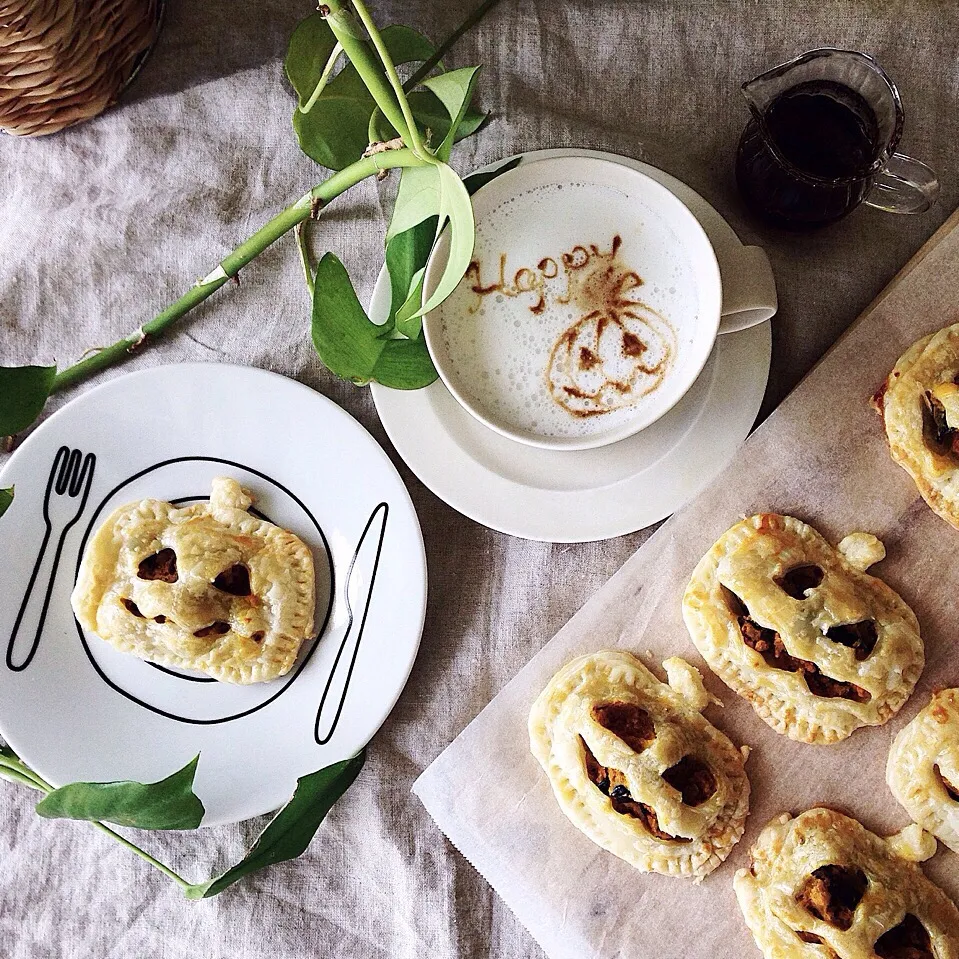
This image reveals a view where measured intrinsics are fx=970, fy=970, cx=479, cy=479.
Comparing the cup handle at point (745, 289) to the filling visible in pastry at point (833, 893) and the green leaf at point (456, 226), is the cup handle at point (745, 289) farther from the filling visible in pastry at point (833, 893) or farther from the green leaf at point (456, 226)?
the filling visible in pastry at point (833, 893)

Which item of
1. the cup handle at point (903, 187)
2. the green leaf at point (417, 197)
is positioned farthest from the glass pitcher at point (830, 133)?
the green leaf at point (417, 197)

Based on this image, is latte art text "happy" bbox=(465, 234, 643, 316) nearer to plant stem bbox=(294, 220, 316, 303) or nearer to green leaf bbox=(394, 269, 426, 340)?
green leaf bbox=(394, 269, 426, 340)

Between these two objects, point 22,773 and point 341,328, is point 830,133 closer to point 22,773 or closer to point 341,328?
point 341,328

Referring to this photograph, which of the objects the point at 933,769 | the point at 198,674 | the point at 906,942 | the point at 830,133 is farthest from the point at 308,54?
the point at 906,942

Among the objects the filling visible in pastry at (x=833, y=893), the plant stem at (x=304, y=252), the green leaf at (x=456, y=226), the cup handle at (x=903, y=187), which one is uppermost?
the green leaf at (x=456, y=226)

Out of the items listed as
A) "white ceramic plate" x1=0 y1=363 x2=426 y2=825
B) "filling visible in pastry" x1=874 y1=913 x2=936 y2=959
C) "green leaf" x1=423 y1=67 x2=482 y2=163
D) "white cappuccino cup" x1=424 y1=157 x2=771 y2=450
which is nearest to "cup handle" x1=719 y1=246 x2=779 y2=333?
"white cappuccino cup" x1=424 y1=157 x2=771 y2=450

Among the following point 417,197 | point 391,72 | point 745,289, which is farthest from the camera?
point 745,289
